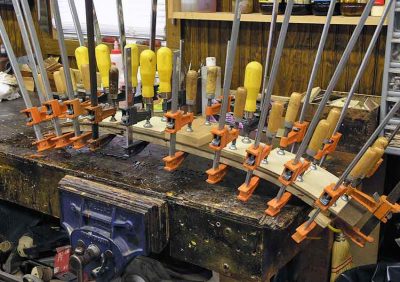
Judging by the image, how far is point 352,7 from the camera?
1601mm

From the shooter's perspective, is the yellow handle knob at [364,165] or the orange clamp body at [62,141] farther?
the orange clamp body at [62,141]

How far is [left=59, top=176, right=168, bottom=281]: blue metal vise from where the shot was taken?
3.29 ft

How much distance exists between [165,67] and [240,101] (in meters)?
0.20

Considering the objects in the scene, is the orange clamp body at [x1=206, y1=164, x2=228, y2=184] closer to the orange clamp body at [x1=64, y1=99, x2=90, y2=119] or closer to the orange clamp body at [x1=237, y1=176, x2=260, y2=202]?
the orange clamp body at [x1=237, y1=176, x2=260, y2=202]

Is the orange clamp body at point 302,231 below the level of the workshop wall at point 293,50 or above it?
below

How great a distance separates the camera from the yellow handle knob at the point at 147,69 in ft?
3.63

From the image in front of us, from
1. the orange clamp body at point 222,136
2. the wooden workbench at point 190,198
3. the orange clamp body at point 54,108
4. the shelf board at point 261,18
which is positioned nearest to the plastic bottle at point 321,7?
the shelf board at point 261,18

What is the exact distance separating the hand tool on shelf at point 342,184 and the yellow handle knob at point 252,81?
9.6 inches

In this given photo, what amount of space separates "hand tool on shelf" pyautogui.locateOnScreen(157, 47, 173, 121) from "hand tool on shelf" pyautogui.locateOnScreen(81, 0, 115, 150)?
0.59ft

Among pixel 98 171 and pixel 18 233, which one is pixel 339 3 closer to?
pixel 98 171

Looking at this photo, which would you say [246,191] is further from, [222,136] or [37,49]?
[37,49]

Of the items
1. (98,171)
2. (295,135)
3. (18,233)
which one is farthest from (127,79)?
(18,233)

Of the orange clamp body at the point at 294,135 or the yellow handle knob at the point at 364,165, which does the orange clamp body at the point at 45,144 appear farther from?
the yellow handle knob at the point at 364,165

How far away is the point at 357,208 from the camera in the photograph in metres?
Result: 0.97
